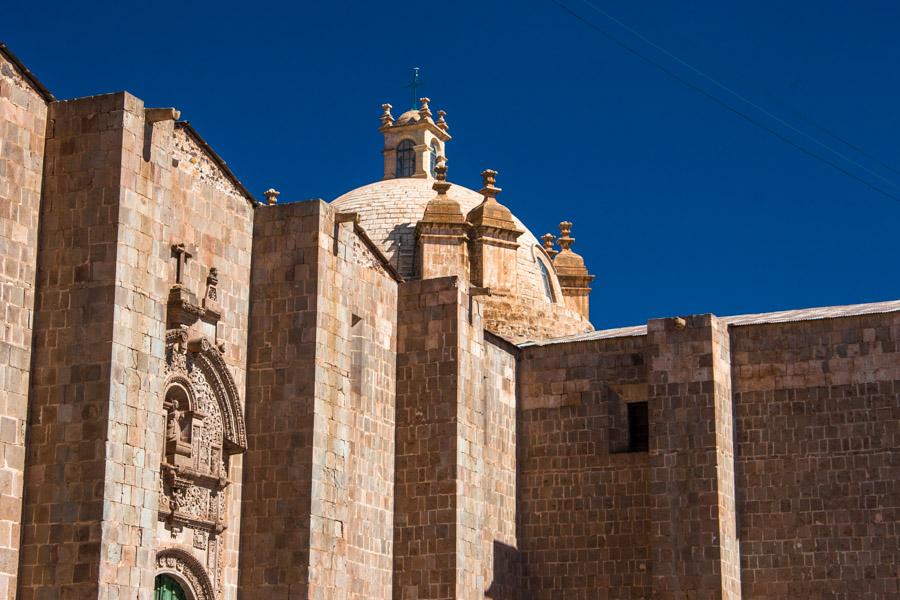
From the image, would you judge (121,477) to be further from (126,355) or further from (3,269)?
(3,269)

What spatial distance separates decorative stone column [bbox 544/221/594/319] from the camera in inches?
1532

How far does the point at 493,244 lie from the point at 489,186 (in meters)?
1.38

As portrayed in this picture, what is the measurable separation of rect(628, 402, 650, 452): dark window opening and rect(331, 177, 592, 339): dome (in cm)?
724

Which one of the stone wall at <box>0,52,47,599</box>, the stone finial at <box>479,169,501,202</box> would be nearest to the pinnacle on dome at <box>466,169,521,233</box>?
the stone finial at <box>479,169,501,202</box>

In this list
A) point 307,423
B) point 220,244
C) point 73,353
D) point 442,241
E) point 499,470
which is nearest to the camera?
point 73,353

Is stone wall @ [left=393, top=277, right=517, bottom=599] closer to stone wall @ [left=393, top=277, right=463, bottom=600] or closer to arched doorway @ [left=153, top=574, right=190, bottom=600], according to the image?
stone wall @ [left=393, top=277, right=463, bottom=600]

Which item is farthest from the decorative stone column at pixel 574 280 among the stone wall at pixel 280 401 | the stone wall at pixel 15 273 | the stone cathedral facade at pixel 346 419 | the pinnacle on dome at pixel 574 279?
the stone wall at pixel 15 273

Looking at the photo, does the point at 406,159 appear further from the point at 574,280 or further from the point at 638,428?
the point at 638,428

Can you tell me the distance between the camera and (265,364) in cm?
2119

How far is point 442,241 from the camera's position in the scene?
3428 cm

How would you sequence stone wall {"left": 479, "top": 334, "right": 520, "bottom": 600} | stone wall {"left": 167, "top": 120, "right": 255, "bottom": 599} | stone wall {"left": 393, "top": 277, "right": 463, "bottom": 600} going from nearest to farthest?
1. stone wall {"left": 167, "top": 120, "right": 255, "bottom": 599}
2. stone wall {"left": 393, "top": 277, "right": 463, "bottom": 600}
3. stone wall {"left": 479, "top": 334, "right": 520, "bottom": 600}

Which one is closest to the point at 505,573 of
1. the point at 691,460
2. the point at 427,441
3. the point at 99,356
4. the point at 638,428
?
the point at 427,441

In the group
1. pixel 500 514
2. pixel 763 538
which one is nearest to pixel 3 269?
pixel 500 514

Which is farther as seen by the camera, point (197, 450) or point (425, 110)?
point (425, 110)
